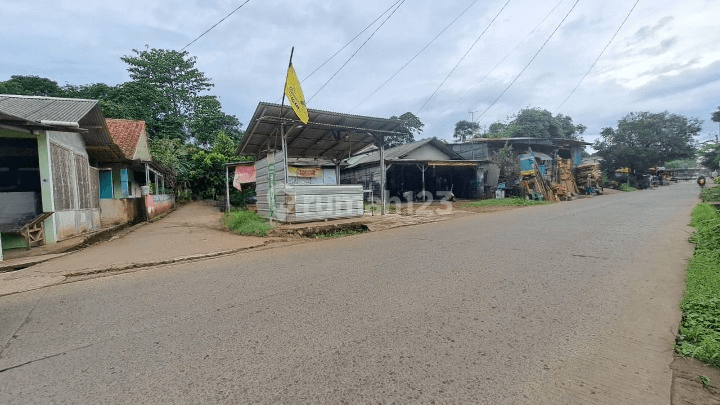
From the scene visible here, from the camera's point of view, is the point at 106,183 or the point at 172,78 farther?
the point at 172,78

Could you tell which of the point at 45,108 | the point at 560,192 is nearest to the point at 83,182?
the point at 45,108

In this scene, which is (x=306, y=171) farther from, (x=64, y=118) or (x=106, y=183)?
(x=64, y=118)

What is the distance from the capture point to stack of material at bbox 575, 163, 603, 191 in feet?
88.2

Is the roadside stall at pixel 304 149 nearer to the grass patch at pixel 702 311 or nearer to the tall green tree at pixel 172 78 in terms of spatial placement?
the grass patch at pixel 702 311

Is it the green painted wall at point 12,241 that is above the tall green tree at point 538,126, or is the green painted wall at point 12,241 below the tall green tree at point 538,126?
below

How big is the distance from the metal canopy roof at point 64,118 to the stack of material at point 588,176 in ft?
104

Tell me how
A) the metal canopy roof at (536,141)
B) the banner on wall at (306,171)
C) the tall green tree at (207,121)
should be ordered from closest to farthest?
the banner on wall at (306,171)
the metal canopy roof at (536,141)
the tall green tree at (207,121)

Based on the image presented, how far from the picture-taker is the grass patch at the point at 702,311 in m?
2.51

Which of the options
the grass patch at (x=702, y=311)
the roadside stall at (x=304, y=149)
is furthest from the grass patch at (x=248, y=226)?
the grass patch at (x=702, y=311)

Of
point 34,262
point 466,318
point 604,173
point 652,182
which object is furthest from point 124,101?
point 652,182

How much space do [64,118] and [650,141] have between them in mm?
43946

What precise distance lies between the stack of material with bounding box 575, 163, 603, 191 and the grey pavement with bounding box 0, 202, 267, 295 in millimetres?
28452

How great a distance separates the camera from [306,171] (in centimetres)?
1770

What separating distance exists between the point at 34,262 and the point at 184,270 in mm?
3467
